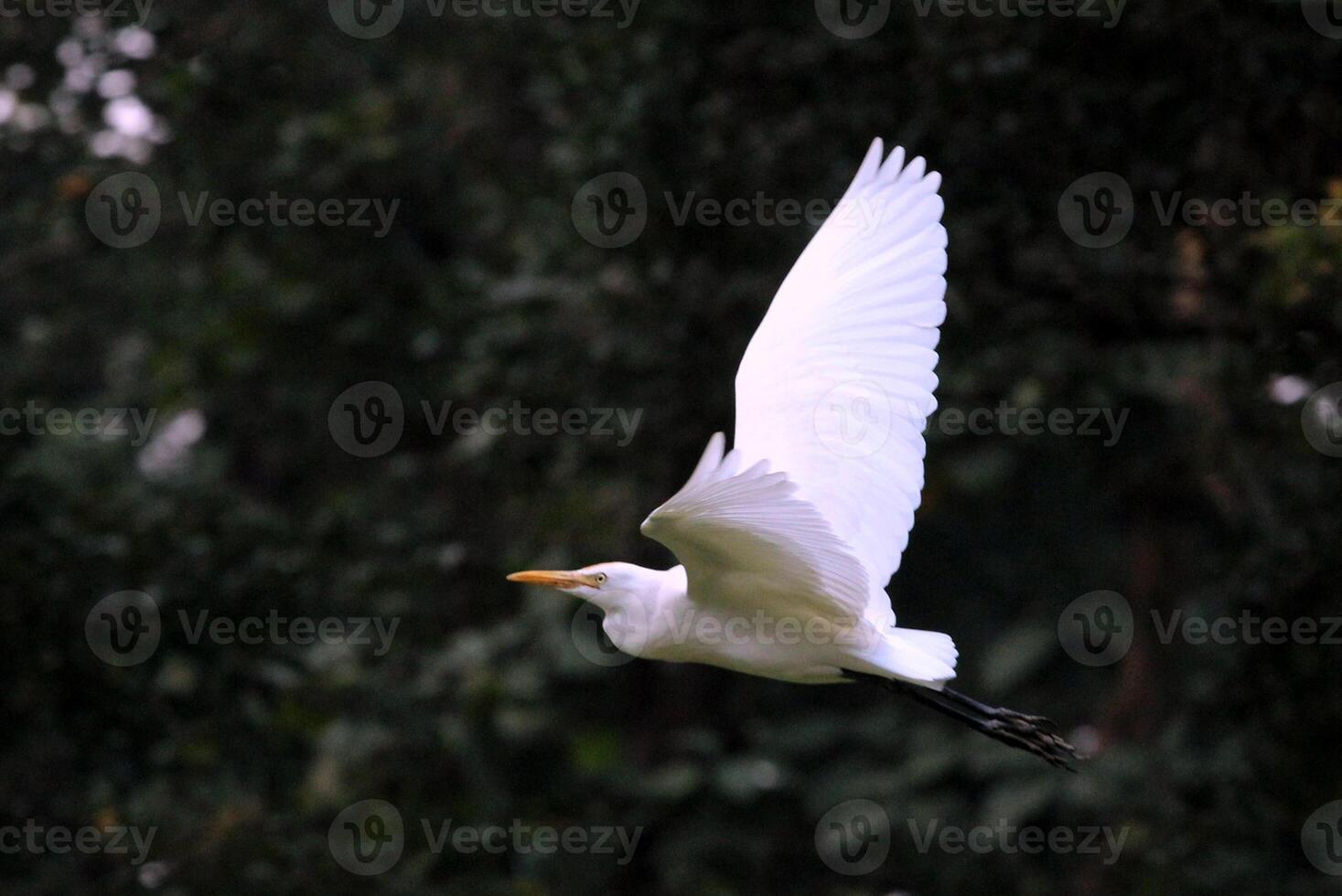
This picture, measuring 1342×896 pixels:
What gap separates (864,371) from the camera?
4.32 meters

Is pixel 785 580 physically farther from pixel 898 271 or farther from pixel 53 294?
pixel 53 294

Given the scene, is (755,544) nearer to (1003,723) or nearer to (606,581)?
(606,581)

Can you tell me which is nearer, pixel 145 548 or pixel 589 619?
pixel 145 548

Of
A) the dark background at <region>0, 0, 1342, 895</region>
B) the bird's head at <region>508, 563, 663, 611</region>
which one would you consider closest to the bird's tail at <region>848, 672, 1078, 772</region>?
the bird's head at <region>508, 563, 663, 611</region>

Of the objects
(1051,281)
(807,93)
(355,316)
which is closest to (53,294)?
(355,316)

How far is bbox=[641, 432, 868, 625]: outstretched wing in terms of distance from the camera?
315 cm

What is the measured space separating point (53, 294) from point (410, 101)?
166 centimetres

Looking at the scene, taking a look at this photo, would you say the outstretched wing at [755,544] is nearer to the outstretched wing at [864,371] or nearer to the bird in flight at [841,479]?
the bird in flight at [841,479]

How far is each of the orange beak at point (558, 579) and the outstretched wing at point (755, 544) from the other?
12.0 inches

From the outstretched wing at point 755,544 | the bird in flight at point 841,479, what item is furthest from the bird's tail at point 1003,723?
the outstretched wing at point 755,544

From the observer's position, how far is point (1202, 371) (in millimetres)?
5992

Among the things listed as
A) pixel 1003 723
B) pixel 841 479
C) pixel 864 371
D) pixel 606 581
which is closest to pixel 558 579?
pixel 606 581

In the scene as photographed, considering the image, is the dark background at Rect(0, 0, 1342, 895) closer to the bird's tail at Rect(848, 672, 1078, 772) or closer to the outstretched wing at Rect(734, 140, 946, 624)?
the outstretched wing at Rect(734, 140, 946, 624)

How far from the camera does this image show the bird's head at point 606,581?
393 centimetres
